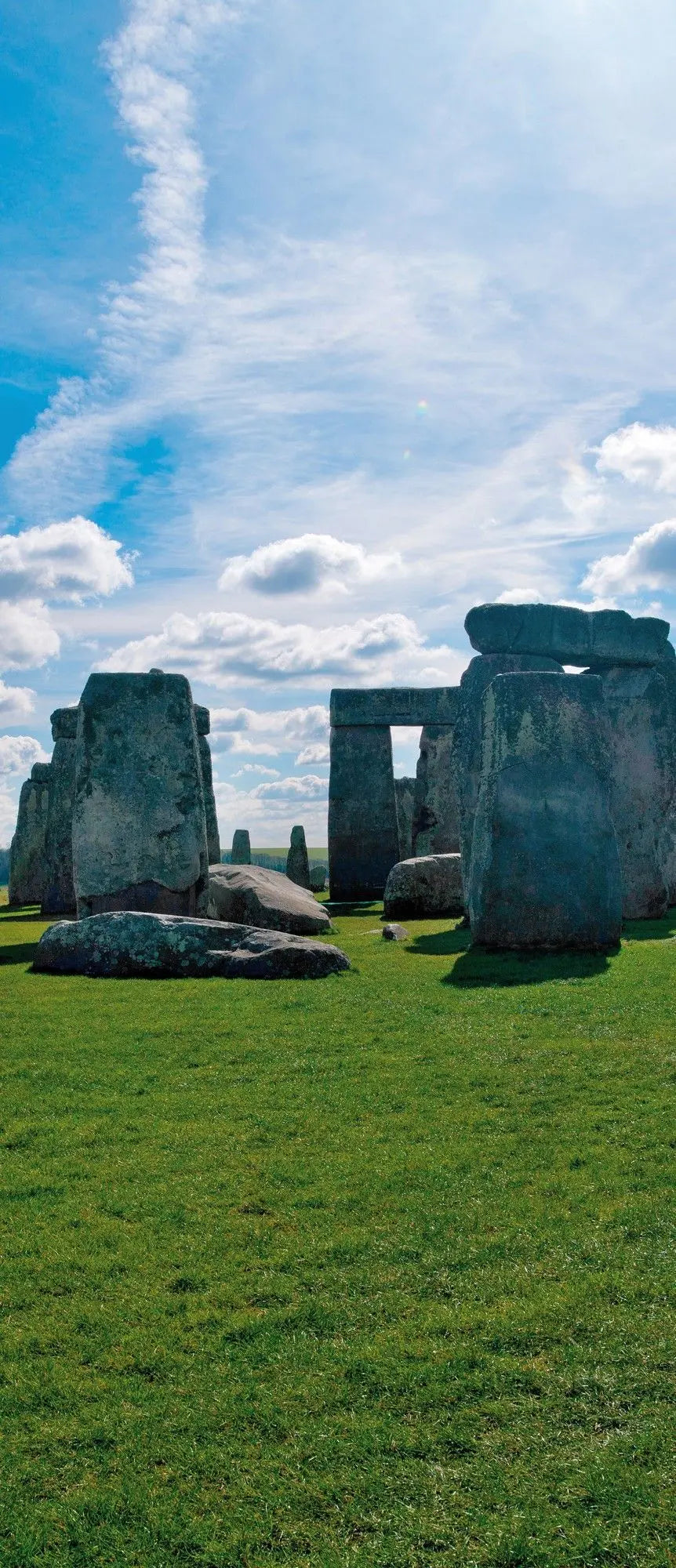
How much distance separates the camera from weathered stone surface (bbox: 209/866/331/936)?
400 inches

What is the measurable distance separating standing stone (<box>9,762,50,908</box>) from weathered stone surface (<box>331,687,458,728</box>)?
618 cm

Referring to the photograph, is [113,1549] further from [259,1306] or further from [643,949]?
[643,949]

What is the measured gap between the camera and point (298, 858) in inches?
849

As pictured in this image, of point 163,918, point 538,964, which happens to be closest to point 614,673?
point 538,964

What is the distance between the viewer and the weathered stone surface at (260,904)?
10.2 metres

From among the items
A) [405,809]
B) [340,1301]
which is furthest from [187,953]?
[405,809]

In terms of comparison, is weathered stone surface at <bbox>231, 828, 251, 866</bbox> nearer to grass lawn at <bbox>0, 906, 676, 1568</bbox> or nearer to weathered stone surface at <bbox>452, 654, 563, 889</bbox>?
weathered stone surface at <bbox>452, 654, 563, 889</bbox>

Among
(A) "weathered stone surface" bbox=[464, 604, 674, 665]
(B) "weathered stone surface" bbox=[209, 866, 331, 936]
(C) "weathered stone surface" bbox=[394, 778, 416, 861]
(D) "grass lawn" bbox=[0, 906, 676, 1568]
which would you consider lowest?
(D) "grass lawn" bbox=[0, 906, 676, 1568]

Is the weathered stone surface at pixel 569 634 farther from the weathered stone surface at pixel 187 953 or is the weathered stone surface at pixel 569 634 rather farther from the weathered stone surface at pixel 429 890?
the weathered stone surface at pixel 187 953

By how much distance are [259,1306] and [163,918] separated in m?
5.42

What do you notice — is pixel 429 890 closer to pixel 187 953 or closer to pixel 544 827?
pixel 544 827

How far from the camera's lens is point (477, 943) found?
30.1ft

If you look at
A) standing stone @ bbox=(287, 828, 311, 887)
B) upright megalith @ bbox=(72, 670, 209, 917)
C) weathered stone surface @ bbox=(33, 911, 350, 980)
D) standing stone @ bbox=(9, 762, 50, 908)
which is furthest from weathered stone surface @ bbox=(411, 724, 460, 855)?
weathered stone surface @ bbox=(33, 911, 350, 980)

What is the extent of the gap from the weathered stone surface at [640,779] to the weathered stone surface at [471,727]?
121 centimetres
